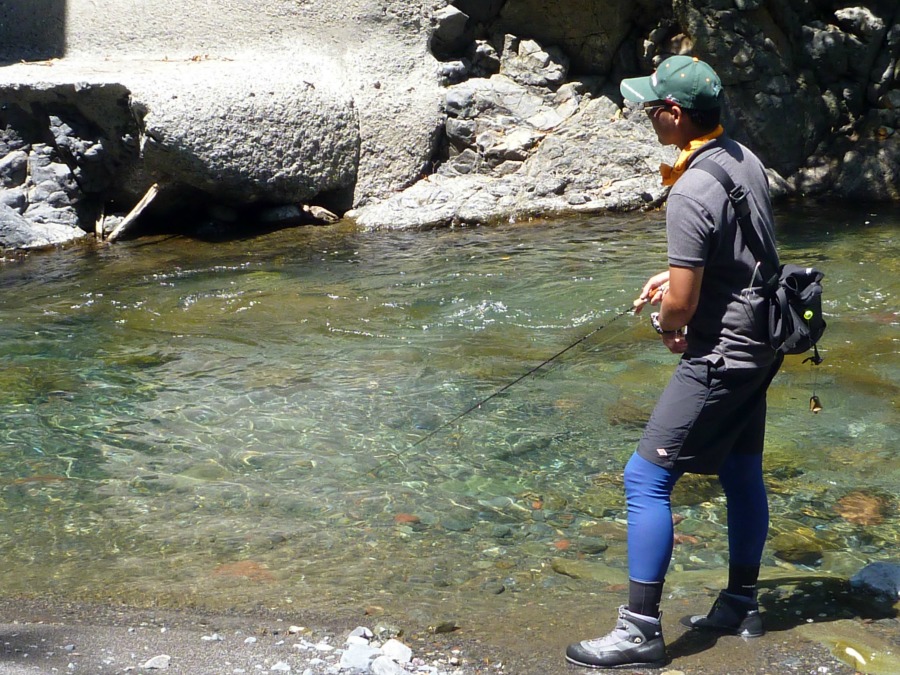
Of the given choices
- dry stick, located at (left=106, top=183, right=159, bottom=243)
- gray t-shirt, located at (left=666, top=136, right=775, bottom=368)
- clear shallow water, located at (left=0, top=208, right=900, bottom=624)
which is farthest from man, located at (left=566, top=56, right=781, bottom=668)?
dry stick, located at (left=106, top=183, right=159, bottom=243)

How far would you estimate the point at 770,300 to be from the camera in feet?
9.43

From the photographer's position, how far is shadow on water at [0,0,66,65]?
11828mm

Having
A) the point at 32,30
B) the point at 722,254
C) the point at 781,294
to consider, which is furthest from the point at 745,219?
the point at 32,30

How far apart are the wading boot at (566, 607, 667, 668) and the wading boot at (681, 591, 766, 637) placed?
0.30 metres

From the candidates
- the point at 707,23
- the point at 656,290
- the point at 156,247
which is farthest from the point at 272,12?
the point at 656,290

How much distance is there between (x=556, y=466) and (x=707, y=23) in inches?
311

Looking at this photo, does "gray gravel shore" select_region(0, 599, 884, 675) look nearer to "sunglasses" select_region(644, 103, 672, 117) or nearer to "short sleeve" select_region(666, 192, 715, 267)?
"short sleeve" select_region(666, 192, 715, 267)

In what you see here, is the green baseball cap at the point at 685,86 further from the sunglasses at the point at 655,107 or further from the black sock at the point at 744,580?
the black sock at the point at 744,580

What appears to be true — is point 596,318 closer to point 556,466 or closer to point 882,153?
point 556,466

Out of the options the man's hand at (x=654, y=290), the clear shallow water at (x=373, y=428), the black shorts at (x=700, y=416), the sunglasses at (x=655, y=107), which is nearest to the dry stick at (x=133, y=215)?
the clear shallow water at (x=373, y=428)

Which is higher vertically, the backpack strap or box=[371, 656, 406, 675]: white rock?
the backpack strap

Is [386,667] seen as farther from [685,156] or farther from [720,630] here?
[685,156]

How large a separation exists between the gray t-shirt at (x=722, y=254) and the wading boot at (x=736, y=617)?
79 cm

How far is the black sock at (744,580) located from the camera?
124 inches
